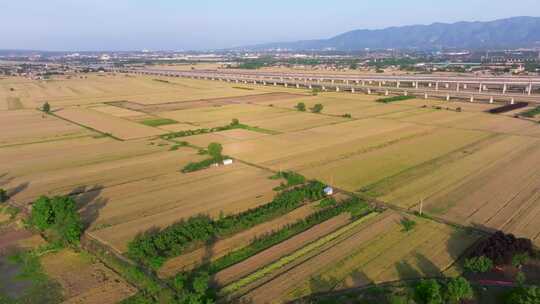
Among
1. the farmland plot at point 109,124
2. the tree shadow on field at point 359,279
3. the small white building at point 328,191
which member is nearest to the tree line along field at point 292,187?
the tree shadow on field at point 359,279

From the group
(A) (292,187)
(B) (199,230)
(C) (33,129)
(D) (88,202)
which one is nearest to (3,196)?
(D) (88,202)

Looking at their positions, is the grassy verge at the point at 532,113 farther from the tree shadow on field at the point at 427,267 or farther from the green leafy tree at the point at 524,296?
the green leafy tree at the point at 524,296

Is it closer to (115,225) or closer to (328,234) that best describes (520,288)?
(328,234)

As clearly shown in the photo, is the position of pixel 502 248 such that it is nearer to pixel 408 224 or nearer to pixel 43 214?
pixel 408 224

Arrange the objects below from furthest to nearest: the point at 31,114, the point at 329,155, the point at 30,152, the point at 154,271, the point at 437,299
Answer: the point at 31,114
the point at 30,152
the point at 329,155
the point at 154,271
the point at 437,299

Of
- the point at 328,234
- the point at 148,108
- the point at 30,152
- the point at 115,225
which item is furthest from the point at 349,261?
the point at 148,108

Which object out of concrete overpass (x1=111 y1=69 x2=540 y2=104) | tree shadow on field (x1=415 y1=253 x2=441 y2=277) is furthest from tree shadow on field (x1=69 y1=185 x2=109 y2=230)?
concrete overpass (x1=111 y1=69 x2=540 y2=104)

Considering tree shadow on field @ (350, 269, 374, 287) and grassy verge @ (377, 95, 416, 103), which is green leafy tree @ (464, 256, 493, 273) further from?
grassy verge @ (377, 95, 416, 103)
